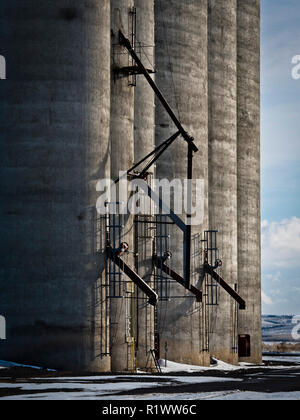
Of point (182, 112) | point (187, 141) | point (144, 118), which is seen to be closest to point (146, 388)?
point (187, 141)

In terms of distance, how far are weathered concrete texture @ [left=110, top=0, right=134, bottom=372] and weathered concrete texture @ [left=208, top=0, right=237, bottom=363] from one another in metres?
14.7

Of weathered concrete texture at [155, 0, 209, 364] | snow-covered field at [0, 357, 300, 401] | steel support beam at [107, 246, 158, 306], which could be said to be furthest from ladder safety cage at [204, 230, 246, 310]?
snow-covered field at [0, 357, 300, 401]

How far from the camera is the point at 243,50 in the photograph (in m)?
57.2

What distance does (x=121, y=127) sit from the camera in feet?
115

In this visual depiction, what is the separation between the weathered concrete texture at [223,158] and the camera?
1928 inches

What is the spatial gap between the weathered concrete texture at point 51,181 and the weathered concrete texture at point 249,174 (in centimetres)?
2494

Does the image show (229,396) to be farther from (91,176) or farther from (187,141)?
(187,141)

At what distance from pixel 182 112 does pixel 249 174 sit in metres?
13.2

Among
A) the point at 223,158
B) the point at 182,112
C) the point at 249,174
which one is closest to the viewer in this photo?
the point at 182,112

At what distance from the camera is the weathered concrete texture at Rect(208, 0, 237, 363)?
4897 centimetres

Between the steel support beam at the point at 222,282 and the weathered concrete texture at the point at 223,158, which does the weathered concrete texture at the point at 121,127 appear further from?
the weathered concrete texture at the point at 223,158

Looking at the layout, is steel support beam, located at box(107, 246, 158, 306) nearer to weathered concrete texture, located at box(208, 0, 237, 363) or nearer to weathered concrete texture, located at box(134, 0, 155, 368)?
weathered concrete texture, located at box(134, 0, 155, 368)

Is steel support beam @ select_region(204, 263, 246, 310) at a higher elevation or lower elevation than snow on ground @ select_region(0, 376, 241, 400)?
higher
